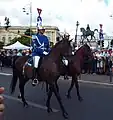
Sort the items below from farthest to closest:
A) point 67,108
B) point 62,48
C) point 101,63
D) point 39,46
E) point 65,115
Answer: point 101,63, point 39,46, point 67,108, point 62,48, point 65,115

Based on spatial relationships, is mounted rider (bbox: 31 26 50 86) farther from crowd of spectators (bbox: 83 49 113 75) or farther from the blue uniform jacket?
crowd of spectators (bbox: 83 49 113 75)

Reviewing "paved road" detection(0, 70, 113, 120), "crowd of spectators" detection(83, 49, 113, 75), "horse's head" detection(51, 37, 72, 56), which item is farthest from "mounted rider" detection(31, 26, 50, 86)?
"crowd of spectators" detection(83, 49, 113, 75)

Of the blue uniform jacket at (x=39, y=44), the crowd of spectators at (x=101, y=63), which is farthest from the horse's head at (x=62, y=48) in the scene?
the crowd of spectators at (x=101, y=63)

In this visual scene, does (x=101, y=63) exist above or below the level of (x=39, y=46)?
below

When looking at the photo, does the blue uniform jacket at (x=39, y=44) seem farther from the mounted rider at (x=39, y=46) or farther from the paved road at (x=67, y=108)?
the paved road at (x=67, y=108)

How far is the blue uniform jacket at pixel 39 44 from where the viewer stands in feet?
35.7

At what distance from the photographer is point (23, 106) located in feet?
37.1

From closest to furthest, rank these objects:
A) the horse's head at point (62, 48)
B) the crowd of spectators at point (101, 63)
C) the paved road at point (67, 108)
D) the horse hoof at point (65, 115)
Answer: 1. the horse hoof at point (65, 115)
2. the paved road at point (67, 108)
3. the horse's head at point (62, 48)
4. the crowd of spectators at point (101, 63)

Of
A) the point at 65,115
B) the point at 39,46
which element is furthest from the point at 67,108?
the point at 39,46

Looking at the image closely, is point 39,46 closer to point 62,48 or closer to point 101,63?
point 62,48

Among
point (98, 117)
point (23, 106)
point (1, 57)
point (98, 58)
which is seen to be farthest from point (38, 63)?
point (1, 57)

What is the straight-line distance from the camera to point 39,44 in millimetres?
10898

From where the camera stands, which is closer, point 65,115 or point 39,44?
point 65,115

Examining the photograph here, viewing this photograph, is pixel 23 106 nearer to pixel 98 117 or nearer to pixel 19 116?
pixel 19 116
